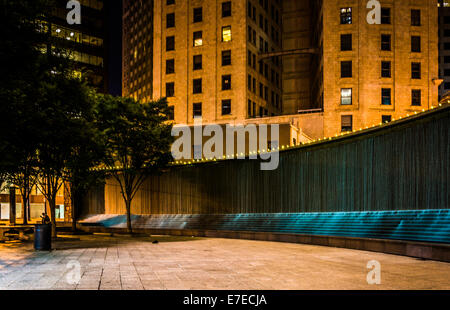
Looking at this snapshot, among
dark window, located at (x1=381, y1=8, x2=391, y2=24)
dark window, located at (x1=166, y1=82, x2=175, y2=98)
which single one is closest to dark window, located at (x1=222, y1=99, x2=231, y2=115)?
dark window, located at (x1=166, y1=82, x2=175, y2=98)

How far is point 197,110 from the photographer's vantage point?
6456 cm

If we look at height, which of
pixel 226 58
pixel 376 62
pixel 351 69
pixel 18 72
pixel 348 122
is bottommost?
pixel 18 72

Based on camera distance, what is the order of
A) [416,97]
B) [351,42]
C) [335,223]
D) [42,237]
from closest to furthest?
[42,237] < [335,223] < [351,42] < [416,97]

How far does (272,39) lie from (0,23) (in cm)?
6210

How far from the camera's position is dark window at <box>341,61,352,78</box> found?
187 ft

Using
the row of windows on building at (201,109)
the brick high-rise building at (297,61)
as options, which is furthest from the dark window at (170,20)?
the row of windows on building at (201,109)

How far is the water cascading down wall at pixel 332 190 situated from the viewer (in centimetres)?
1781

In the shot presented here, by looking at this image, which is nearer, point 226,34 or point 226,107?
point 226,107

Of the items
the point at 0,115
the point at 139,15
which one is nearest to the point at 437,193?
the point at 0,115

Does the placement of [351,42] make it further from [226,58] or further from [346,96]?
[226,58]

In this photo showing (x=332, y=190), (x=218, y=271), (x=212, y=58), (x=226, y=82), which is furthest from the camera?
(x=212, y=58)

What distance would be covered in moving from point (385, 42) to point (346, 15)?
19.6ft

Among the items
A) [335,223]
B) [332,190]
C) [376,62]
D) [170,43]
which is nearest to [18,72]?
[335,223]

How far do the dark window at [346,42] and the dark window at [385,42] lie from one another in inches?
162
